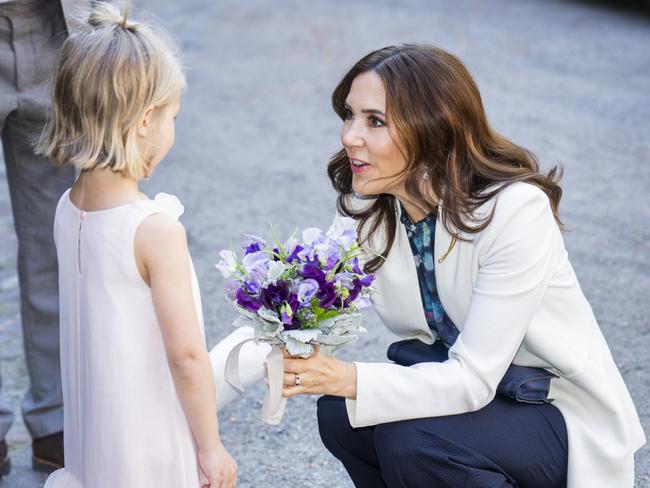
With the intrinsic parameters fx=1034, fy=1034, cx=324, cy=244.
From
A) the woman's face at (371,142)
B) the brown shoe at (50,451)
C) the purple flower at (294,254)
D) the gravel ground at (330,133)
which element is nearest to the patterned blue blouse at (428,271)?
the woman's face at (371,142)

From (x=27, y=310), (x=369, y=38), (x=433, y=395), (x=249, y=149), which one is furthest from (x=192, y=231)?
(x=369, y=38)

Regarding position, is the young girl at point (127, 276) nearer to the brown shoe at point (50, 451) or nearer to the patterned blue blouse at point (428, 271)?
the patterned blue blouse at point (428, 271)

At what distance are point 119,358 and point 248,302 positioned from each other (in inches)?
13.3

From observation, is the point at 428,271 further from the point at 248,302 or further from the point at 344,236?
the point at 248,302

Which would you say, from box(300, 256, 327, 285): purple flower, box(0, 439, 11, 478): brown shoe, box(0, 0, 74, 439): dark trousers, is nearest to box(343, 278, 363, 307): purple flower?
box(300, 256, 327, 285): purple flower

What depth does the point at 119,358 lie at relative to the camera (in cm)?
243

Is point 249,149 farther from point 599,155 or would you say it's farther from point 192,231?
point 599,155

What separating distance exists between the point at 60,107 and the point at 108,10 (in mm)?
290

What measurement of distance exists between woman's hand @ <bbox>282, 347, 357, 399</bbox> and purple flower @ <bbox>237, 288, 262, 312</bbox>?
7.3 inches

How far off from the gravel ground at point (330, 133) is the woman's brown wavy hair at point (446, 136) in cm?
121

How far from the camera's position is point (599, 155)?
7.04m

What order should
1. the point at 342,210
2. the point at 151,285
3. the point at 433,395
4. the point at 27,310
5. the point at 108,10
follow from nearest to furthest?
the point at 151,285 < the point at 108,10 < the point at 433,395 < the point at 342,210 < the point at 27,310

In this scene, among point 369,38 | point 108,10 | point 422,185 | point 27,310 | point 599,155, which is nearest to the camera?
point 108,10

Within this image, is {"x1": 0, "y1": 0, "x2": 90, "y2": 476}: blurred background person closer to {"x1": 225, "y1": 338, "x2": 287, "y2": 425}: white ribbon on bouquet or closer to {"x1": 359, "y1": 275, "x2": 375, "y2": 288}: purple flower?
{"x1": 225, "y1": 338, "x2": 287, "y2": 425}: white ribbon on bouquet
